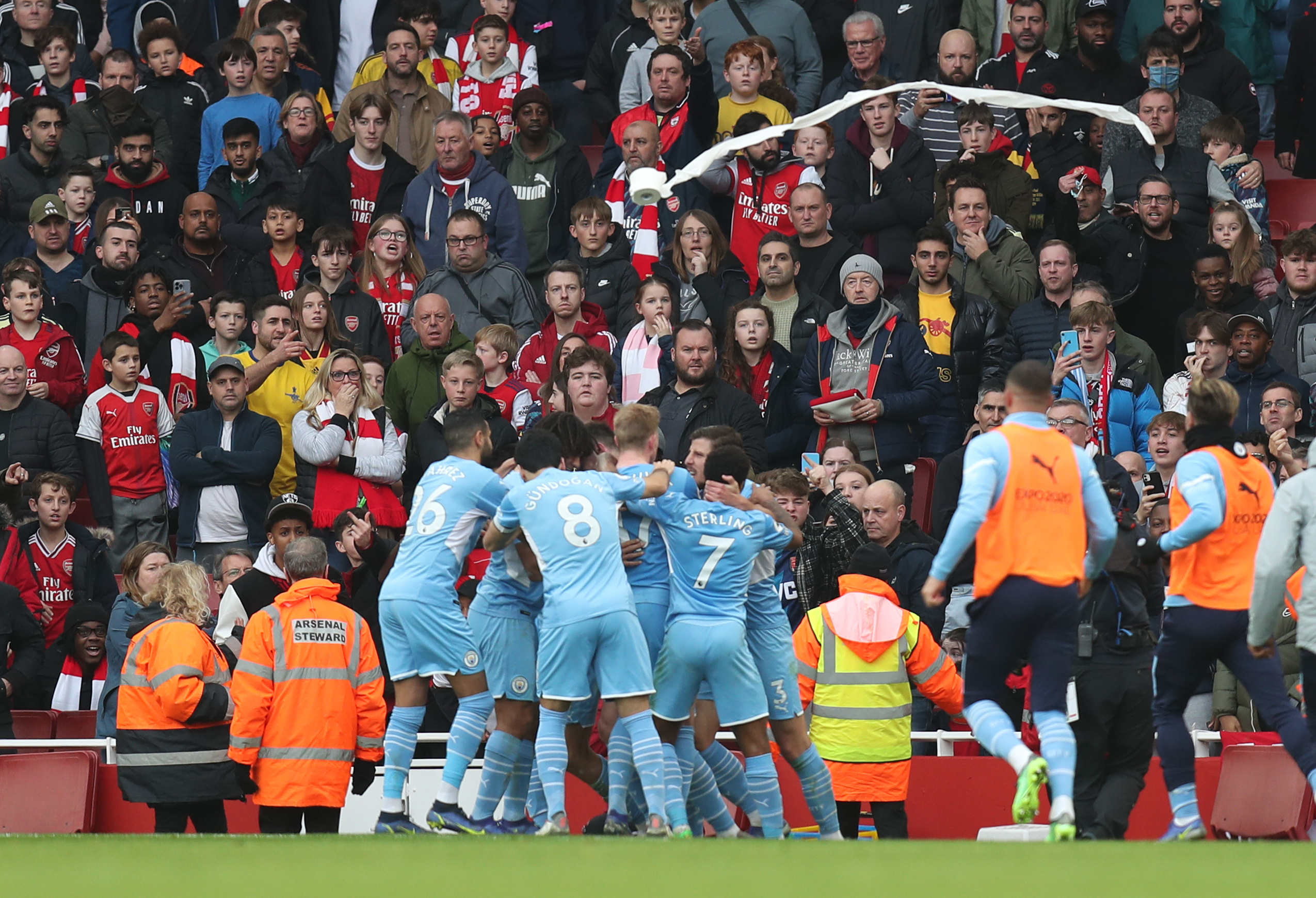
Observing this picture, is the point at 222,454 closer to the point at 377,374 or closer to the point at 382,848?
the point at 377,374

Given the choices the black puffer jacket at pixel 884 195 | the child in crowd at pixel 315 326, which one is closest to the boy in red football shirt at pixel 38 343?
the child in crowd at pixel 315 326

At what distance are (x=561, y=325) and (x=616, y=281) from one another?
0.86m

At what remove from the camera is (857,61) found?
49.1ft

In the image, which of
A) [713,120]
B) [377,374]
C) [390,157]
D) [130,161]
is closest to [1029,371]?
[377,374]

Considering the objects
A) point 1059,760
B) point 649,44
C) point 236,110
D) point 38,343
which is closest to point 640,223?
point 649,44

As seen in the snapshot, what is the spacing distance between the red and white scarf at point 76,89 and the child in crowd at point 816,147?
688 centimetres

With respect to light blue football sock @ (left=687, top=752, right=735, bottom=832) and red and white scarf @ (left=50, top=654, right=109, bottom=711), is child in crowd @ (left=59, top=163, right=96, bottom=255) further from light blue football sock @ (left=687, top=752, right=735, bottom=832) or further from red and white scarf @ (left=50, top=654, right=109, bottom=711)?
light blue football sock @ (left=687, top=752, right=735, bottom=832)

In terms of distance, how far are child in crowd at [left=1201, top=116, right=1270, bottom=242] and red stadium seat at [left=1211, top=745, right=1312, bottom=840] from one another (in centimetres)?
556

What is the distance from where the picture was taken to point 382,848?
668cm

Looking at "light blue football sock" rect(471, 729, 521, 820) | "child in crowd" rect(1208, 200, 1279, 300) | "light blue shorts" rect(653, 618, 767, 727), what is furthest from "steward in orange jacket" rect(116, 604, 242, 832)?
"child in crowd" rect(1208, 200, 1279, 300)

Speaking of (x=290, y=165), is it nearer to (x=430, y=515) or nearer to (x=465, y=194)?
(x=465, y=194)

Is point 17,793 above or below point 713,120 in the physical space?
below

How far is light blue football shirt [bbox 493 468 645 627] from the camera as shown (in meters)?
8.63

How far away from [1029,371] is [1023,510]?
653mm
